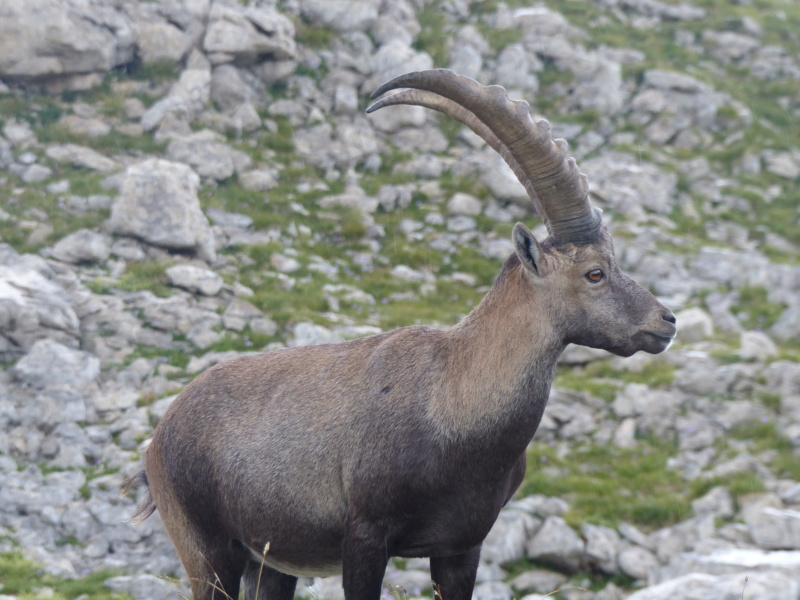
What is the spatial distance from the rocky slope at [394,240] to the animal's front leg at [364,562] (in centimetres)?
→ 154

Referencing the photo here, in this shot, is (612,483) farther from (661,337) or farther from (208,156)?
(208,156)

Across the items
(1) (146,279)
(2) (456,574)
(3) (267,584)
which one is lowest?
(1) (146,279)

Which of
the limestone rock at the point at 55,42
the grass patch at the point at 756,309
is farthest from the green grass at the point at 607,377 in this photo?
the limestone rock at the point at 55,42

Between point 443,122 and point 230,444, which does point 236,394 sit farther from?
point 443,122

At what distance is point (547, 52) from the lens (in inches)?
890

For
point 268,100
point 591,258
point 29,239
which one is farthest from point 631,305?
point 268,100

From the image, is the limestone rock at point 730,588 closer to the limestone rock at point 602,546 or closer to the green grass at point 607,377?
the limestone rock at point 602,546

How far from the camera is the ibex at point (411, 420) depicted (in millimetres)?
5102

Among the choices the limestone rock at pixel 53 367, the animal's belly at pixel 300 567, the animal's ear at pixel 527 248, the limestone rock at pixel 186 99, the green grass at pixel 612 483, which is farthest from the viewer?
the limestone rock at pixel 186 99

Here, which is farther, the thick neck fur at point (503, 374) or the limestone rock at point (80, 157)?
the limestone rock at point (80, 157)

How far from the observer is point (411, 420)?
527 centimetres

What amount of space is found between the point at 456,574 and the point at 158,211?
34.4 feet

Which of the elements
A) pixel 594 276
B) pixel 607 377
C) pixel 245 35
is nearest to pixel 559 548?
pixel 607 377

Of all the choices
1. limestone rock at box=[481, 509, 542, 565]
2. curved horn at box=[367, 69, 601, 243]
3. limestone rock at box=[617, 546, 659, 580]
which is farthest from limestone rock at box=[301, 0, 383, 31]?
curved horn at box=[367, 69, 601, 243]
